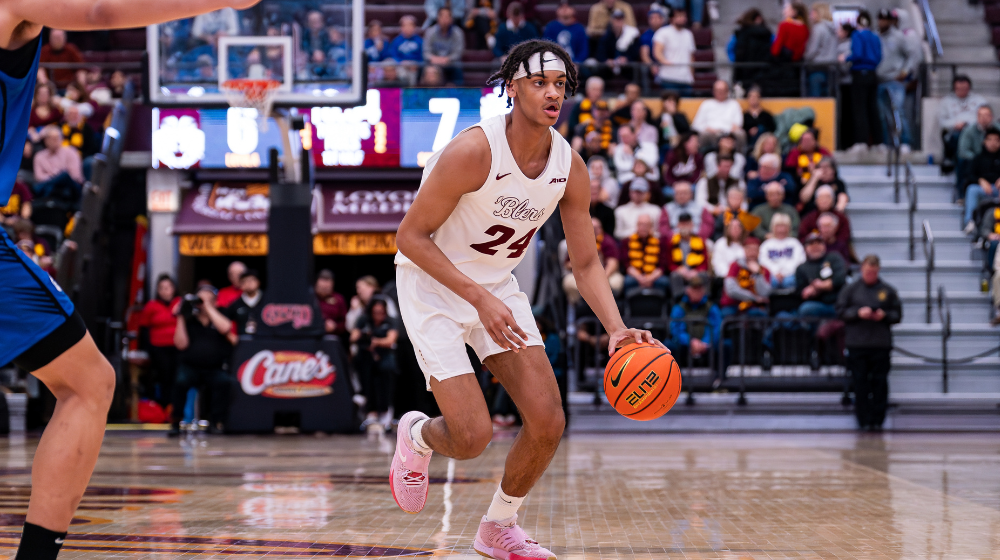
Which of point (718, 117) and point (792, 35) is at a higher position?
point (792, 35)

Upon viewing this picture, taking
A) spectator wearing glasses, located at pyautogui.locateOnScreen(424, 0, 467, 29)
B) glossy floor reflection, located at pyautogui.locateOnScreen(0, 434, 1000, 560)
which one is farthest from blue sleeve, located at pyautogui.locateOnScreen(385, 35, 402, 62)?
glossy floor reflection, located at pyautogui.locateOnScreen(0, 434, 1000, 560)

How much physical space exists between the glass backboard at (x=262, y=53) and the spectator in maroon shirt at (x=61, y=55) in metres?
6.86

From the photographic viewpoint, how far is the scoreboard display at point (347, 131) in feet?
58.4

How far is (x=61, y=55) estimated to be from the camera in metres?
19.5

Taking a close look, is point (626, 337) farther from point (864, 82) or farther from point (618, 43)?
point (618, 43)

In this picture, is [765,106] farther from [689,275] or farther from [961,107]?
[689,275]

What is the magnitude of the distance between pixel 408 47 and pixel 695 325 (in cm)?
794

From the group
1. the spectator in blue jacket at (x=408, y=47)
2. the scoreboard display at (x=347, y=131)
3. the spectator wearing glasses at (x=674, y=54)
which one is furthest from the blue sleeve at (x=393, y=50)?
the spectator wearing glasses at (x=674, y=54)

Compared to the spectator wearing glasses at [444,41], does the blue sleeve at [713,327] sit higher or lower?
lower

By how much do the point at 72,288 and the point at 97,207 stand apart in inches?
68.3

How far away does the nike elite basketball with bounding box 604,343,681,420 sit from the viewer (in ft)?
15.8

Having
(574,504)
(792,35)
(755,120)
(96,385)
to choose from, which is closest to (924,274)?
(755,120)

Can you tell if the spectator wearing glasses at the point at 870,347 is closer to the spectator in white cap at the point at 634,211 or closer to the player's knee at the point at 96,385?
the spectator in white cap at the point at 634,211

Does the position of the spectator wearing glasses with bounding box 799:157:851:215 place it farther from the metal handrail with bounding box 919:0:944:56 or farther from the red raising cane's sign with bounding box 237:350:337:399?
the red raising cane's sign with bounding box 237:350:337:399
